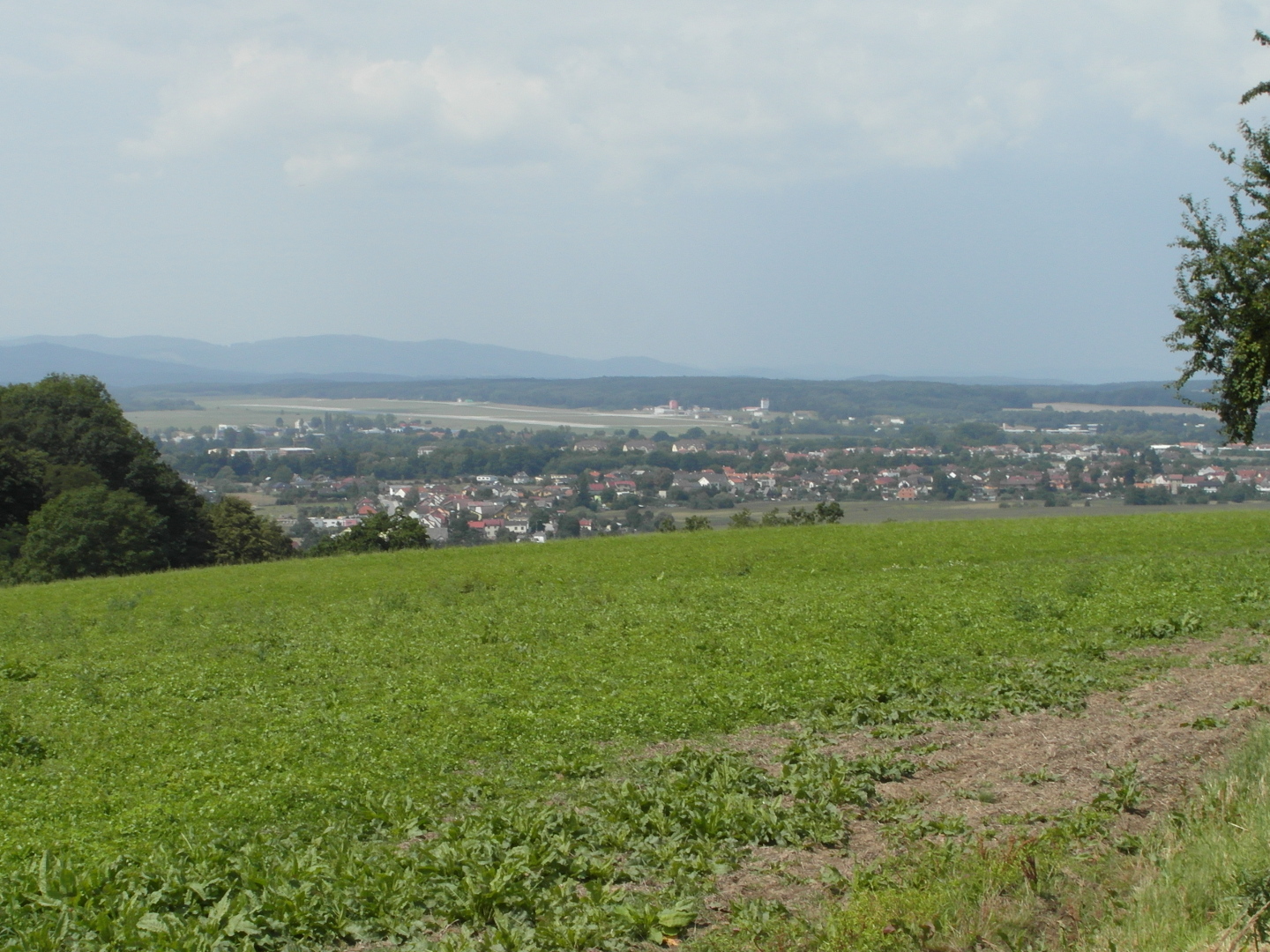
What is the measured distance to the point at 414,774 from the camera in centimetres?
1022

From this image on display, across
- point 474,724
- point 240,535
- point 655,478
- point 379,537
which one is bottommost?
A: point 655,478

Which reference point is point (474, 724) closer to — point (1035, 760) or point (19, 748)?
point (19, 748)

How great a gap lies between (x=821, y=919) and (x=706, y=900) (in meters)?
0.86

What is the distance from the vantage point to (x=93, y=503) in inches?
1574

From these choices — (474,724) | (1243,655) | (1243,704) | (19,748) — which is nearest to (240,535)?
(19,748)

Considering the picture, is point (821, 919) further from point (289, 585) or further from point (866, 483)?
point (866, 483)

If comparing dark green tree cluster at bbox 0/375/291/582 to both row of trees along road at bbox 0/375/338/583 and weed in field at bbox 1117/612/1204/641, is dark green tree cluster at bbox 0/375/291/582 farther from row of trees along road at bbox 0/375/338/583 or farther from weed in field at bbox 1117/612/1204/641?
weed in field at bbox 1117/612/1204/641

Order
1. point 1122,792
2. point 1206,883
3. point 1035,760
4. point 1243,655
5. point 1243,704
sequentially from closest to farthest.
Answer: point 1206,883, point 1122,792, point 1035,760, point 1243,704, point 1243,655

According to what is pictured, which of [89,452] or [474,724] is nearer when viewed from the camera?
[474,724]

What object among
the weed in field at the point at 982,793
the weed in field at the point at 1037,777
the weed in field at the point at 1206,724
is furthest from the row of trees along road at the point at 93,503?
the weed in field at the point at 1206,724

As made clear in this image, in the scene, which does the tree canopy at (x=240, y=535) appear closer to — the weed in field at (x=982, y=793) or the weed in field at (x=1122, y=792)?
the weed in field at (x=982, y=793)

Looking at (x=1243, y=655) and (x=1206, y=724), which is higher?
(x=1206, y=724)

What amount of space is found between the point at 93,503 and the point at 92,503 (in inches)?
1.4

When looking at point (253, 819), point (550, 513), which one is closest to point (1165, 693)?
point (253, 819)
